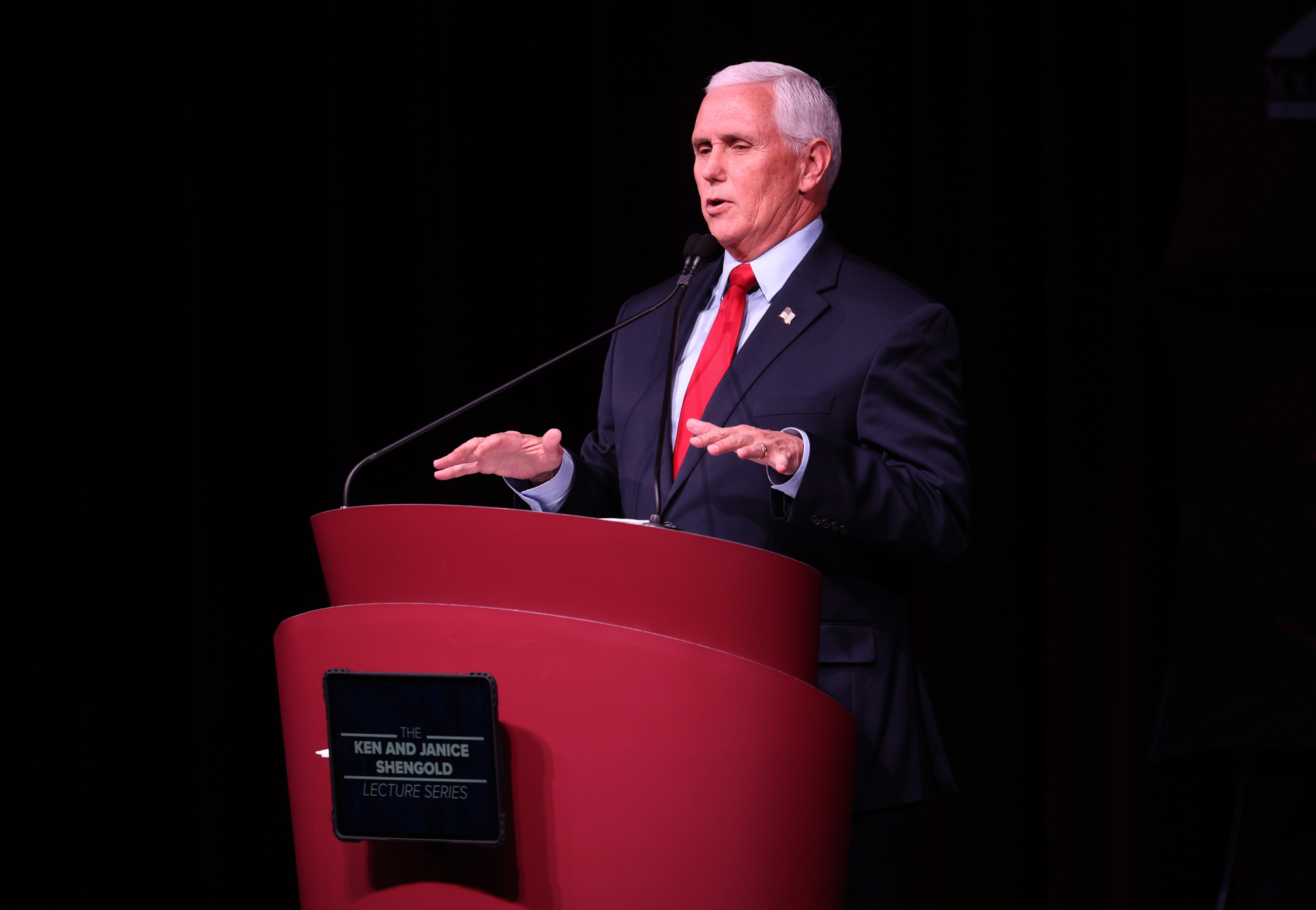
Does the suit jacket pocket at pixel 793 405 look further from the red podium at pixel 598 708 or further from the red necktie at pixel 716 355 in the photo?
the red podium at pixel 598 708

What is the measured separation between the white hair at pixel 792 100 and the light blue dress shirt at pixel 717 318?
0.36 feet

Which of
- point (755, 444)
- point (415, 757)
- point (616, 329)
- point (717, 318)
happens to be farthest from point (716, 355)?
point (415, 757)

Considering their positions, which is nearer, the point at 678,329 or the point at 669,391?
the point at 669,391

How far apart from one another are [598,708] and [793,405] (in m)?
0.58

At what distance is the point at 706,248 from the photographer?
4.44ft

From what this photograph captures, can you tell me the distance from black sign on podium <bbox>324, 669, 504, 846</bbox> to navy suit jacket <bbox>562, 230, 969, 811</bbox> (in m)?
0.42

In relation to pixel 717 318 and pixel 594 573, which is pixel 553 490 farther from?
pixel 594 573

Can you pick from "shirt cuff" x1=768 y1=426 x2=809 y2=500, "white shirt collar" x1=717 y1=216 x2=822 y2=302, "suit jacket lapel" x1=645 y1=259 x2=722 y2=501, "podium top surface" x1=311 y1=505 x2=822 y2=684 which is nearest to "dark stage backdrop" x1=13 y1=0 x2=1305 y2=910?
"suit jacket lapel" x1=645 y1=259 x2=722 y2=501

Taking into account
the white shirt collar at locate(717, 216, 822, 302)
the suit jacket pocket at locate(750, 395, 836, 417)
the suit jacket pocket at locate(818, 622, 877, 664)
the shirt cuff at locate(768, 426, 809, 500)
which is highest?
the white shirt collar at locate(717, 216, 822, 302)

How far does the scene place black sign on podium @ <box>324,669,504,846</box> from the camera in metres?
0.86

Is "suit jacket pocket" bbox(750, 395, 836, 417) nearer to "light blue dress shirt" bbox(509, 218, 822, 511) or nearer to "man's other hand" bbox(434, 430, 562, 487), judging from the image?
"light blue dress shirt" bbox(509, 218, 822, 511)

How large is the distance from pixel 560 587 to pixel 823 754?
0.84 ft

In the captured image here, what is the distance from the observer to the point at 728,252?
1.57 m

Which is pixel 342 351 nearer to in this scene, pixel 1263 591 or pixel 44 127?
pixel 44 127
